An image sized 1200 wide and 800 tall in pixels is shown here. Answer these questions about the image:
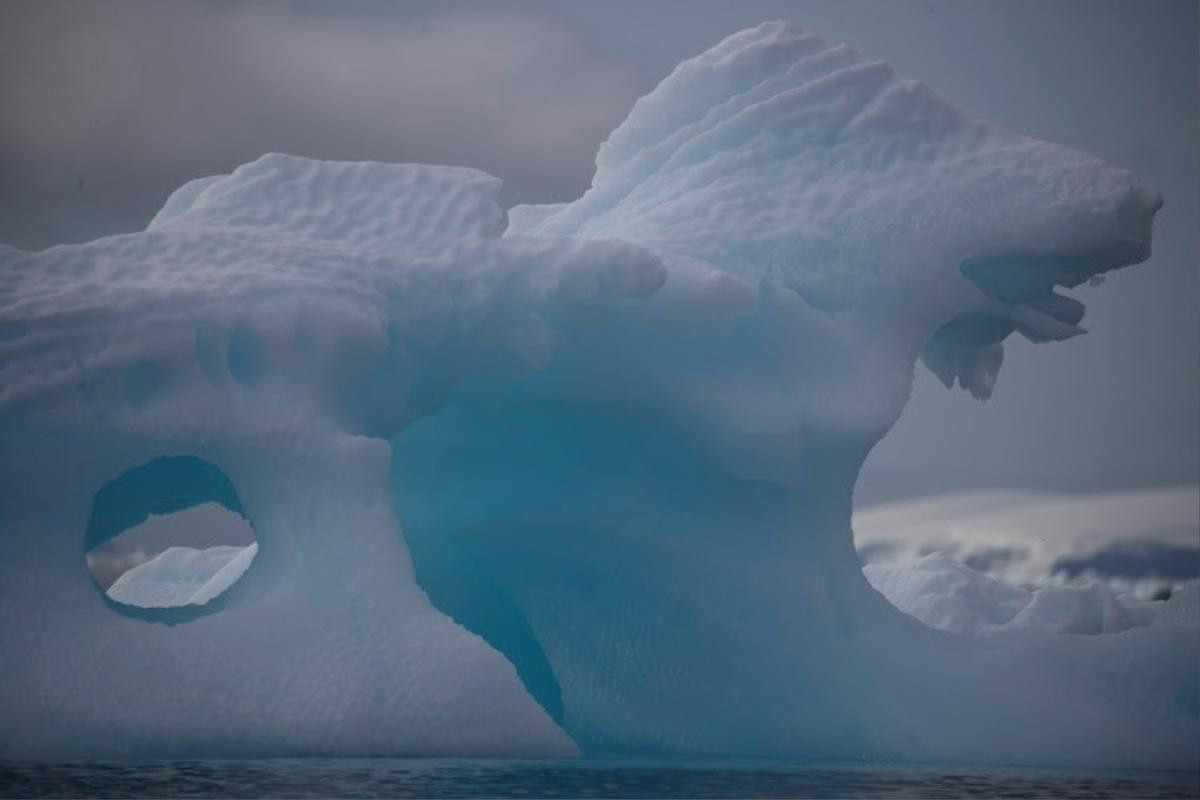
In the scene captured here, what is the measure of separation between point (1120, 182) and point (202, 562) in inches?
304

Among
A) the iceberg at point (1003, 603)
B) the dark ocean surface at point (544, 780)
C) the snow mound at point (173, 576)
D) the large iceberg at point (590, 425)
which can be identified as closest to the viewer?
the dark ocean surface at point (544, 780)

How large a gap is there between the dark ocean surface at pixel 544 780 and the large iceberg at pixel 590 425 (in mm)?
256

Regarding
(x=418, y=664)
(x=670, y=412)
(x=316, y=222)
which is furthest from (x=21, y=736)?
(x=670, y=412)

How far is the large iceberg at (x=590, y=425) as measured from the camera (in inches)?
338

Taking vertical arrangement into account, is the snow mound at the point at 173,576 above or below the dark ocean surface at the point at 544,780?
above

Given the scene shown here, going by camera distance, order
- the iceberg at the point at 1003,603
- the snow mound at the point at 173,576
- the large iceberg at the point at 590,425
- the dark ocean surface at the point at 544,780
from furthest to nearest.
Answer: the snow mound at the point at 173,576
the iceberg at the point at 1003,603
the large iceberg at the point at 590,425
the dark ocean surface at the point at 544,780

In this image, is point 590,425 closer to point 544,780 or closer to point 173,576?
point 544,780

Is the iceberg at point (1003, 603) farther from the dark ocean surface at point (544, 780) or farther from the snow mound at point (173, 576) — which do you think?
the snow mound at point (173, 576)

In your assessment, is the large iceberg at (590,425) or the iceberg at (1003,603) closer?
the large iceberg at (590,425)

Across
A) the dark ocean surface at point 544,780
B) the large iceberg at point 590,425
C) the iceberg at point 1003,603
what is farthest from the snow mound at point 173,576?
the iceberg at point 1003,603

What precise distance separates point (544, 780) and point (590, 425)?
2.87 meters

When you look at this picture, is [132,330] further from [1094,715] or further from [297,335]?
[1094,715]

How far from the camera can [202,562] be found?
46.7ft

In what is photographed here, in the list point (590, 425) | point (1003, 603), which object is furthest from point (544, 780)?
point (1003, 603)
